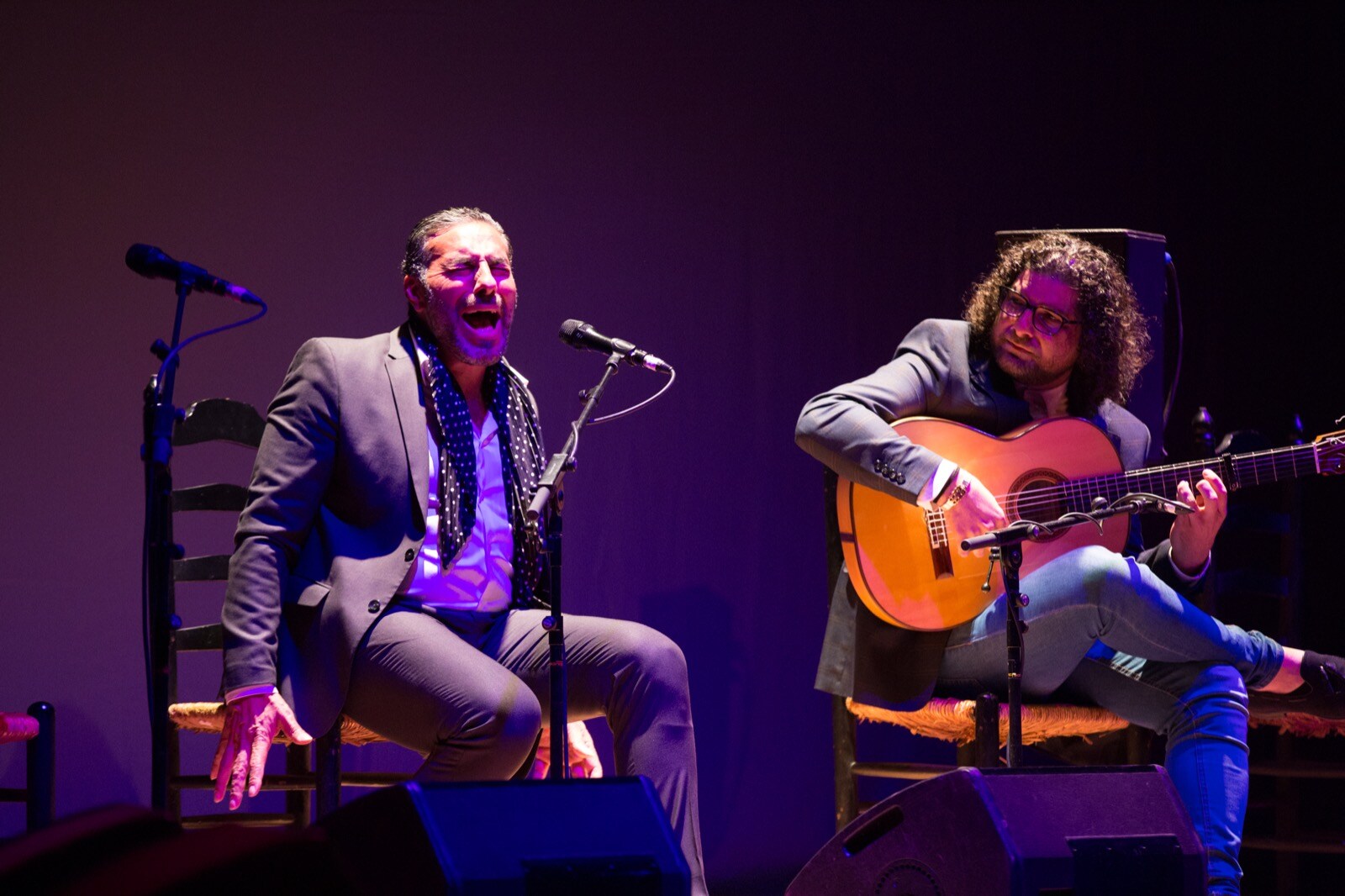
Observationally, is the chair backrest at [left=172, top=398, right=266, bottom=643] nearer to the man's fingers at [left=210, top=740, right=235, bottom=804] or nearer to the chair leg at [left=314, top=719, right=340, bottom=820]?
the chair leg at [left=314, top=719, right=340, bottom=820]

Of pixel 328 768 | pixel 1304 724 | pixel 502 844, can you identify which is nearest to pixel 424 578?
pixel 328 768

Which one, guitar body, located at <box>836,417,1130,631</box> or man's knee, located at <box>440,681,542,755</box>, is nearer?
man's knee, located at <box>440,681,542,755</box>

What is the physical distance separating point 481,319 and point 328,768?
99cm

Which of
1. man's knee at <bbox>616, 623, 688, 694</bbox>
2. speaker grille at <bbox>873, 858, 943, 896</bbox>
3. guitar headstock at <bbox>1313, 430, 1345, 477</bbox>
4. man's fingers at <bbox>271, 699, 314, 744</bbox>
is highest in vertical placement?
guitar headstock at <bbox>1313, 430, 1345, 477</bbox>

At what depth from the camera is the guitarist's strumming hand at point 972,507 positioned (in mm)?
3061

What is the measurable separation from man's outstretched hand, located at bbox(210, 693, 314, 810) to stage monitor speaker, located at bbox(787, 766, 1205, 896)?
1071 mm

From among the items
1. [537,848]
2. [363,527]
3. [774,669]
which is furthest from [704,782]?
[537,848]

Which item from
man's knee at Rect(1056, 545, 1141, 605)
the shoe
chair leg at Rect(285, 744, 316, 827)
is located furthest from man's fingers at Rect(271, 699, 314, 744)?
the shoe

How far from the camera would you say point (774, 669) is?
4.22 meters

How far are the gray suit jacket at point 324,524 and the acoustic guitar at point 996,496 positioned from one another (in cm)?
105

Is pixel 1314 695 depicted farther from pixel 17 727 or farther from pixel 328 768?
pixel 17 727

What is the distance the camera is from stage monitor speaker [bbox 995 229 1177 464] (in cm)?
361

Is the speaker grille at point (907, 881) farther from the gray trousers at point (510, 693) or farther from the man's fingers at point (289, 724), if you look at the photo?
the man's fingers at point (289, 724)

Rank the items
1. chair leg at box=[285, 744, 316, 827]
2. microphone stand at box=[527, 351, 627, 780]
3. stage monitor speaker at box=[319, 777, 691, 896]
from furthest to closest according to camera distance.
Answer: chair leg at box=[285, 744, 316, 827]
microphone stand at box=[527, 351, 627, 780]
stage monitor speaker at box=[319, 777, 691, 896]
